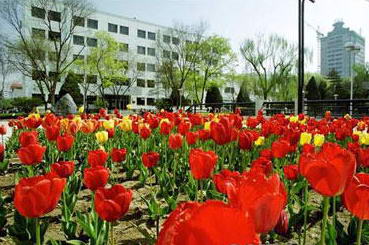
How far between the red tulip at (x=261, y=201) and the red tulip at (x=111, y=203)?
2.13 ft

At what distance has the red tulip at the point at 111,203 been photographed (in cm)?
125

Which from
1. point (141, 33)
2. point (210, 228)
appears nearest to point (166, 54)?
point (141, 33)

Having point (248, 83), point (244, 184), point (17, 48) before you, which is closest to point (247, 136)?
point (244, 184)

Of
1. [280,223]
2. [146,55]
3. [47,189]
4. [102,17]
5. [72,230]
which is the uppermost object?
[102,17]

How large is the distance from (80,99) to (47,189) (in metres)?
47.5

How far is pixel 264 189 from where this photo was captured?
2.24ft

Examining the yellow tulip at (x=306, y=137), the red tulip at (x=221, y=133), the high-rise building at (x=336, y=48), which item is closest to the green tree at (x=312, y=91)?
the high-rise building at (x=336, y=48)

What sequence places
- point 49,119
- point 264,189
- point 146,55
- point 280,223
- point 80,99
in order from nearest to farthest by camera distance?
point 264,189, point 280,223, point 49,119, point 80,99, point 146,55

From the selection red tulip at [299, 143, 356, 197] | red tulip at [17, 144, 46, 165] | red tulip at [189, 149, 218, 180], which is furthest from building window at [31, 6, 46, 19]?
red tulip at [299, 143, 356, 197]

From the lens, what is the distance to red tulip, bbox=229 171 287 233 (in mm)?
666

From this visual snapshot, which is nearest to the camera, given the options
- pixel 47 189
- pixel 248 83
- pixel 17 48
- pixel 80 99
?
pixel 47 189

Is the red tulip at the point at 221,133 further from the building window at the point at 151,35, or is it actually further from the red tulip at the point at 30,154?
the building window at the point at 151,35

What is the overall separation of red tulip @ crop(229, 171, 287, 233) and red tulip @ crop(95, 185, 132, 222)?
65cm

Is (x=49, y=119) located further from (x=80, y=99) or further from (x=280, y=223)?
(x=80, y=99)
